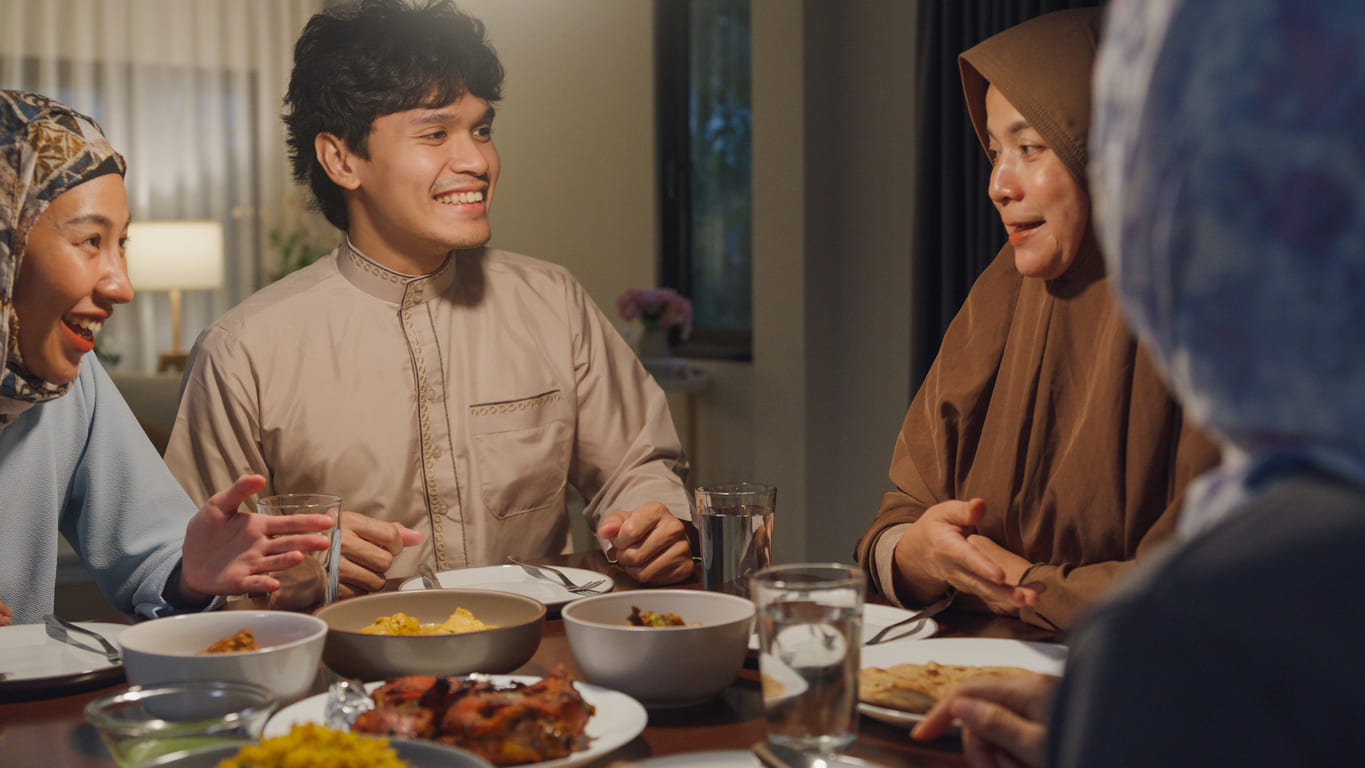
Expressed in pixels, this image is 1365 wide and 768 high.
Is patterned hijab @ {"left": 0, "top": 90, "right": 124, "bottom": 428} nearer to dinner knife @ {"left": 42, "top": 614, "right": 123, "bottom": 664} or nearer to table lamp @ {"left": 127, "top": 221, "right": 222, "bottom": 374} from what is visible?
dinner knife @ {"left": 42, "top": 614, "right": 123, "bottom": 664}

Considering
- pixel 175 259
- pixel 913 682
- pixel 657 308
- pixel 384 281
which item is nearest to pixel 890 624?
pixel 913 682

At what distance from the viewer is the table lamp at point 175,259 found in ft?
18.6

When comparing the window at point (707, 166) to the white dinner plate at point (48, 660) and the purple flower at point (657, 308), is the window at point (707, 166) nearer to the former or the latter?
the purple flower at point (657, 308)

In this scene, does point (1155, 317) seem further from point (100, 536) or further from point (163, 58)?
point (163, 58)

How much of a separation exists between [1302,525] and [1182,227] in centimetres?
9

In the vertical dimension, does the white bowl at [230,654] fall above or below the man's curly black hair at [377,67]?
below

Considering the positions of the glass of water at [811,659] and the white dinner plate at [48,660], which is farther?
the white dinner plate at [48,660]

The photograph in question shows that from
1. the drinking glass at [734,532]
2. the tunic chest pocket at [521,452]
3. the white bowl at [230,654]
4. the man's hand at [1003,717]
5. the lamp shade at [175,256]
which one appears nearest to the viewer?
the man's hand at [1003,717]

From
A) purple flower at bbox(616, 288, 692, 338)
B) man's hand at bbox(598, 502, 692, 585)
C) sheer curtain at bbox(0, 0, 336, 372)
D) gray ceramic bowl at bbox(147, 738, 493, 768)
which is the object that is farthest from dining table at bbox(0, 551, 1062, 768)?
sheer curtain at bbox(0, 0, 336, 372)

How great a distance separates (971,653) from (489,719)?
18.1 inches

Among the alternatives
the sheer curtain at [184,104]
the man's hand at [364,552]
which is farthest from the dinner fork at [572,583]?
the sheer curtain at [184,104]

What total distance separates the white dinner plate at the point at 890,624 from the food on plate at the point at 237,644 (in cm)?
42

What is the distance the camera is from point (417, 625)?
1.03 m

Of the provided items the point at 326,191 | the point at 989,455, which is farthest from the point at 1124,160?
the point at 326,191
